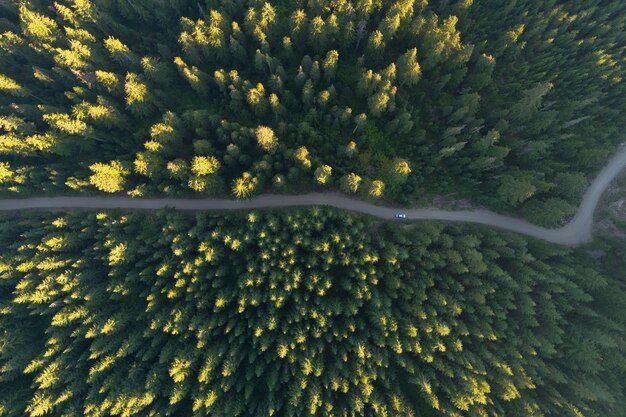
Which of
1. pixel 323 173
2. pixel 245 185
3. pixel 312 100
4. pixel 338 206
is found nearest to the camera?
pixel 323 173

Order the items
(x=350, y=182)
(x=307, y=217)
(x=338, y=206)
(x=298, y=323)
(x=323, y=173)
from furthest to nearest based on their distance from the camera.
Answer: (x=338, y=206), (x=307, y=217), (x=350, y=182), (x=323, y=173), (x=298, y=323)

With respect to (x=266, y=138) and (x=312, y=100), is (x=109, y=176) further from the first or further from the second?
(x=312, y=100)

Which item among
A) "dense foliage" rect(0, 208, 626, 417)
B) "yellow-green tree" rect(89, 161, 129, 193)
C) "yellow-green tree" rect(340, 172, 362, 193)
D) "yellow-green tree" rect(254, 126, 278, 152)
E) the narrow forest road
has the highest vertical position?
"yellow-green tree" rect(254, 126, 278, 152)

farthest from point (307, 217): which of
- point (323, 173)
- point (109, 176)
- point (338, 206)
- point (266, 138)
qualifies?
point (109, 176)

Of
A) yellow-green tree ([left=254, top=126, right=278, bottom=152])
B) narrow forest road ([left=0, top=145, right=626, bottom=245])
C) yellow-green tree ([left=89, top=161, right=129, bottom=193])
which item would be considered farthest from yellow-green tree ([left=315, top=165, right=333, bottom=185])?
yellow-green tree ([left=89, top=161, right=129, bottom=193])

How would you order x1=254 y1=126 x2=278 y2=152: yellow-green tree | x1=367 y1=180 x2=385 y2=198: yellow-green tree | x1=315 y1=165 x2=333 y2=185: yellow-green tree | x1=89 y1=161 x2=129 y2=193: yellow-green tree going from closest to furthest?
x1=254 y1=126 x2=278 y2=152: yellow-green tree, x1=367 y1=180 x2=385 y2=198: yellow-green tree, x1=315 y1=165 x2=333 y2=185: yellow-green tree, x1=89 y1=161 x2=129 y2=193: yellow-green tree

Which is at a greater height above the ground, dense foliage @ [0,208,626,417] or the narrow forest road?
the narrow forest road

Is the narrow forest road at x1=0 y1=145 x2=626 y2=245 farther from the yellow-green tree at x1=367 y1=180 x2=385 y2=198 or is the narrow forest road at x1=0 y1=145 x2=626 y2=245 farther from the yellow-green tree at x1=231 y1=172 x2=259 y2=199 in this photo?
the yellow-green tree at x1=367 y1=180 x2=385 y2=198
